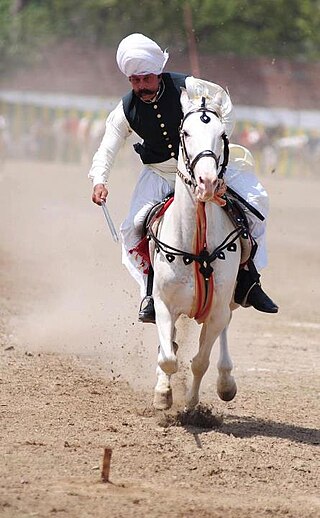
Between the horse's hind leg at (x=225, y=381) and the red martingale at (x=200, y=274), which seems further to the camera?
the horse's hind leg at (x=225, y=381)

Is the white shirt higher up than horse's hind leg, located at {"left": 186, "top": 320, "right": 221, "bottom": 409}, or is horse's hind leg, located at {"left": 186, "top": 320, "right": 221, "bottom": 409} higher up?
the white shirt

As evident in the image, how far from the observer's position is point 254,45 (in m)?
44.9

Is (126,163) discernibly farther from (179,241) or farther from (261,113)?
(179,241)

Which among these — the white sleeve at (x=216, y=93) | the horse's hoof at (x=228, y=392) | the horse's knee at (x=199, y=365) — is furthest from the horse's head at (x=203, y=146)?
the horse's hoof at (x=228, y=392)

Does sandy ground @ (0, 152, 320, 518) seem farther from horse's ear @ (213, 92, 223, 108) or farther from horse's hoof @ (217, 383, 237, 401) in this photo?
horse's ear @ (213, 92, 223, 108)

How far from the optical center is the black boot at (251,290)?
8.84 metres

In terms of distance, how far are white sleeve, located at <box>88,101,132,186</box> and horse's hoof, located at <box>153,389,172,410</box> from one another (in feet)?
5.40

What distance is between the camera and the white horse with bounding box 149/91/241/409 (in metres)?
7.82

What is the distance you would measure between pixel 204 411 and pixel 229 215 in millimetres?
1480

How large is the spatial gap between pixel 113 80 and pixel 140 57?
3474 cm

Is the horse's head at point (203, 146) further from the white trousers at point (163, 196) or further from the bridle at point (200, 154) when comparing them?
the white trousers at point (163, 196)

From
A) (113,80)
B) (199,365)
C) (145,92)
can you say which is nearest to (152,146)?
(145,92)

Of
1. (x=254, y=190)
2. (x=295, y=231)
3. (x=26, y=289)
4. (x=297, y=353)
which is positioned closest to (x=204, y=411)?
(x=254, y=190)

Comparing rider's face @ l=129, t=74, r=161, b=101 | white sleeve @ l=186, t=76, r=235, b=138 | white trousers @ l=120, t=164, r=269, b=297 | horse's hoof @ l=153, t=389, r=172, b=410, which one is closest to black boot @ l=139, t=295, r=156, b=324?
white trousers @ l=120, t=164, r=269, b=297
